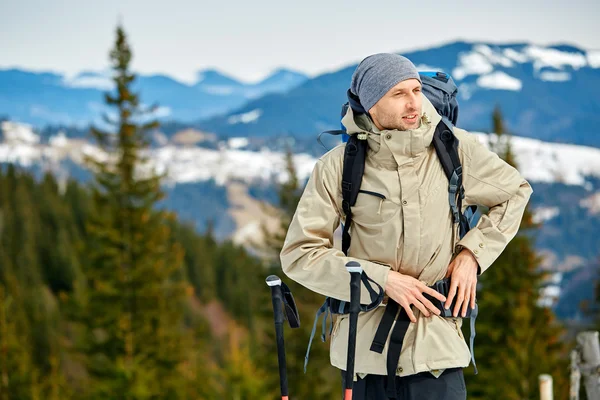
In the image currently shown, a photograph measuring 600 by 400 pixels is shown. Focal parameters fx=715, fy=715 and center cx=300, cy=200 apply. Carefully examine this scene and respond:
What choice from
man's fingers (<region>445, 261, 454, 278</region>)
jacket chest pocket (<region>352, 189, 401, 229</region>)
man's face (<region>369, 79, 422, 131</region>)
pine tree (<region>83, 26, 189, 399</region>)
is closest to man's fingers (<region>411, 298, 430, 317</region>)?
man's fingers (<region>445, 261, 454, 278</region>)

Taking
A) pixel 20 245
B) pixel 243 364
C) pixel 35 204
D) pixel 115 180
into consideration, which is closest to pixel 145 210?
pixel 115 180

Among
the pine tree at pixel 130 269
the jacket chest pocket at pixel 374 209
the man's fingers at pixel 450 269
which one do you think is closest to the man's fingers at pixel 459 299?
the man's fingers at pixel 450 269

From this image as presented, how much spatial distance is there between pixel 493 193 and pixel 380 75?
0.68 meters

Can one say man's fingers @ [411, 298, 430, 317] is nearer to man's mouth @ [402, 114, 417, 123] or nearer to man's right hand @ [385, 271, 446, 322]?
man's right hand @ [385, 271, 446, 322]

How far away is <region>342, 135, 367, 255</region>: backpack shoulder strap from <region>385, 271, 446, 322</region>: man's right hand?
342 millimetres

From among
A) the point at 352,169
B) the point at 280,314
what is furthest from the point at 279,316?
the point at 352,169

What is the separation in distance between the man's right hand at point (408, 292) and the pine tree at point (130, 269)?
1086 inches

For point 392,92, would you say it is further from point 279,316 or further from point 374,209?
point 279,316

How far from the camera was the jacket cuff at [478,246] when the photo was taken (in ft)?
9.51

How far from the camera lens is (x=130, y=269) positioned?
101ft

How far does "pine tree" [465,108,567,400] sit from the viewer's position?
88.1 ft

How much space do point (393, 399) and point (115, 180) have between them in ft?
98.7

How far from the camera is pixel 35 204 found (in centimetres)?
10056

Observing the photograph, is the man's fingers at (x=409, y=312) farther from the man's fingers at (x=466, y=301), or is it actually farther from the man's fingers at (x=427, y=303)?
the man's fingers at (x=466, y=301)
